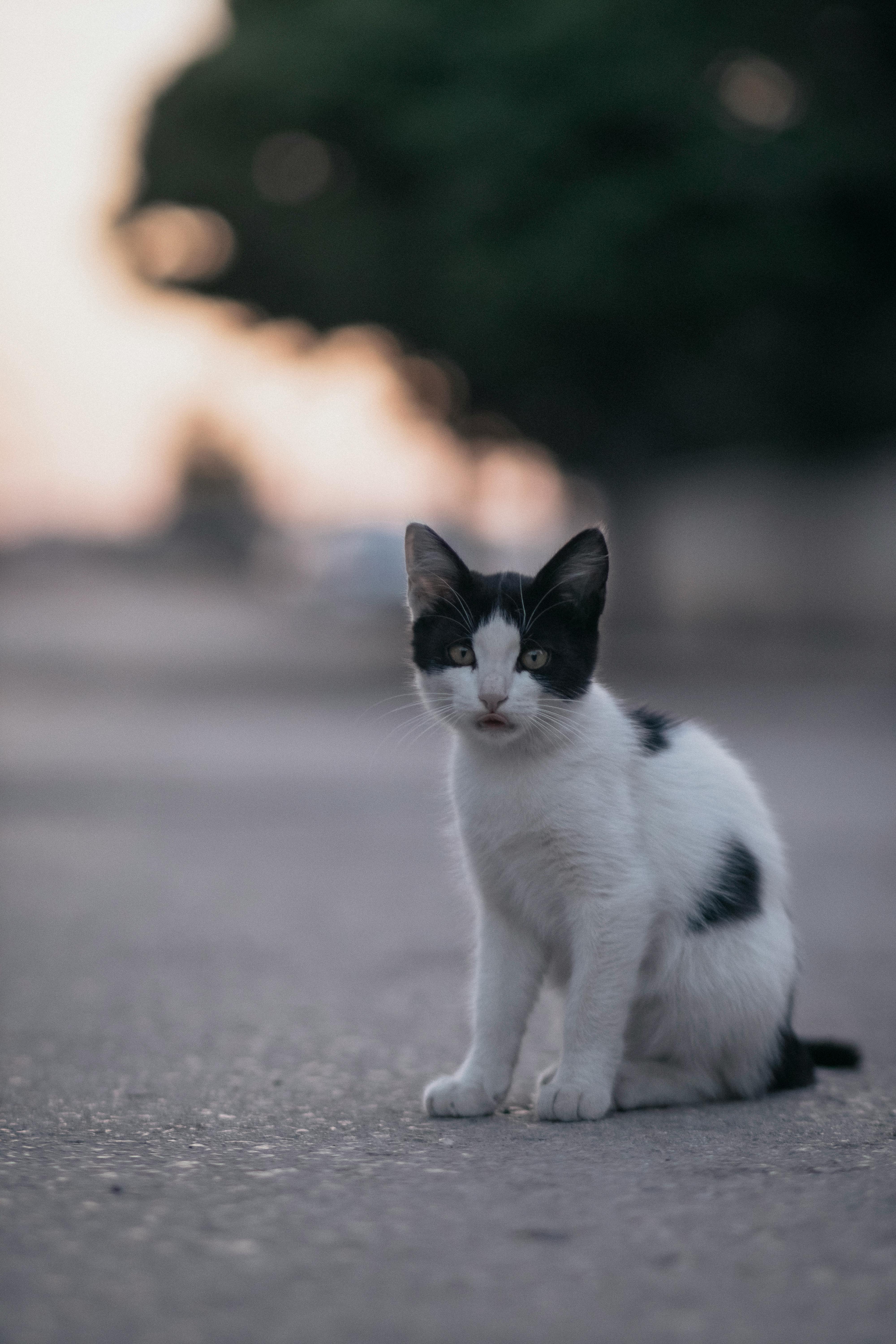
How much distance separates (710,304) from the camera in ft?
65.1

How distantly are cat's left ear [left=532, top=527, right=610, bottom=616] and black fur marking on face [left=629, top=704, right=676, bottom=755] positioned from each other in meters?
0.28

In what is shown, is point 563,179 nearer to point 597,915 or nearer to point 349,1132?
point 597,915

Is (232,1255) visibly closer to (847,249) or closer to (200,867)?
(200,867)

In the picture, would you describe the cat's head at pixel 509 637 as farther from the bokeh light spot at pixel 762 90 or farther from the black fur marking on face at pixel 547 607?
the bokeh light spot at pixel 762 90

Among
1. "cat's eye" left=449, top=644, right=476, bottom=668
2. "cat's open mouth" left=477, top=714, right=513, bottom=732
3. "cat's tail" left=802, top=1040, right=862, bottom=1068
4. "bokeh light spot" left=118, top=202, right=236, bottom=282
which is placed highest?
"bokeh light spot" left=118, top=202, right=236, bottom=282

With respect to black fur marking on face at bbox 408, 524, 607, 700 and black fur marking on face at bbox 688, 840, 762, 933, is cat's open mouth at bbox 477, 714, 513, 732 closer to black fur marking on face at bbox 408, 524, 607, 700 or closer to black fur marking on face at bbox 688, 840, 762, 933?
black fur marking on face at bbox 408, 524, 607, 700

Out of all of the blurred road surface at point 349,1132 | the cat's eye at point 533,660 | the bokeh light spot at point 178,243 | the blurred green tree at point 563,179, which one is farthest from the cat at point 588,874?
the bokeh light spot at point 178,243

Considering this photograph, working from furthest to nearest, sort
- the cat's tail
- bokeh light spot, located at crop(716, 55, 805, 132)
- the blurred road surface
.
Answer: bokeh light spot, located at crop(716, 55, 805, 132) < the cat's tail < the blurred road surface

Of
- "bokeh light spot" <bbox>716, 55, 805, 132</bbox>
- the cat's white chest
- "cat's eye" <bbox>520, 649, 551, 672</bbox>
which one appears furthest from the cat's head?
"bokeh light spot" <bbox>716, 55, 805, 132</bbox>

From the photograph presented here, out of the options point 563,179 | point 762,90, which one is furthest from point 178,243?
point 762,90

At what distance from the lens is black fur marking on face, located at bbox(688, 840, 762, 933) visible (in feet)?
10.6

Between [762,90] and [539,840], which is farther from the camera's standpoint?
[762,90]

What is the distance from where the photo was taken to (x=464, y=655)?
334 centimetres

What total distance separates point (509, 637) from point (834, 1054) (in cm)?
130
